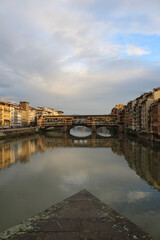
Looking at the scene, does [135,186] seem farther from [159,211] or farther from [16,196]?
[16,196]

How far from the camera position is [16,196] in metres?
13.2

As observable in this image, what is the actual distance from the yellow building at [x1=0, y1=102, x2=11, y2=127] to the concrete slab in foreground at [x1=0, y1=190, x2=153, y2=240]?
76915mm

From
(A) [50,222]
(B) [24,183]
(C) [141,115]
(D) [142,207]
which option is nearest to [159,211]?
(D) [142,207]

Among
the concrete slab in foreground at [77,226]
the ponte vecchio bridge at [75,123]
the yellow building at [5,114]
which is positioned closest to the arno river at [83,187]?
the concrete slab in foreground at [77,226]

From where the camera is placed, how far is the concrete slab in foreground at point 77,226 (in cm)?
622

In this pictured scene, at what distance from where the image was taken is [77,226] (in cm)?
688

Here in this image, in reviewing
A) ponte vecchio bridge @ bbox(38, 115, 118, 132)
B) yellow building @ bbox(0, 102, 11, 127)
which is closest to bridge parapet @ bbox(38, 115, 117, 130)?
ponte vecchio bridge @ bbox(38, 115, 118, 132)

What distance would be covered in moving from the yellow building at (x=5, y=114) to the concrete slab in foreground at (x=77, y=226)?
76.9m

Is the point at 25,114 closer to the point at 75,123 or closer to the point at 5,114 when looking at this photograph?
the point at 5,114

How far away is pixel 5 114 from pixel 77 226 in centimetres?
8289

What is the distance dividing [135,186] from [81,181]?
17.9 ft

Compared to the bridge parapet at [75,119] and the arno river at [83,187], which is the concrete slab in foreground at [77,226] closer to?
the arno river at [83,187]

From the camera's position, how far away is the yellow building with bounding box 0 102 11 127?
76.0 meters

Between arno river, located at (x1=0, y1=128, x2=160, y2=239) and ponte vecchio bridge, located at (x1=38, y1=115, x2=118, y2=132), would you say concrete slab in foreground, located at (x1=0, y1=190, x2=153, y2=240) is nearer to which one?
arno river, located at (x1=0, y1=128, x2=160, y2=239)
